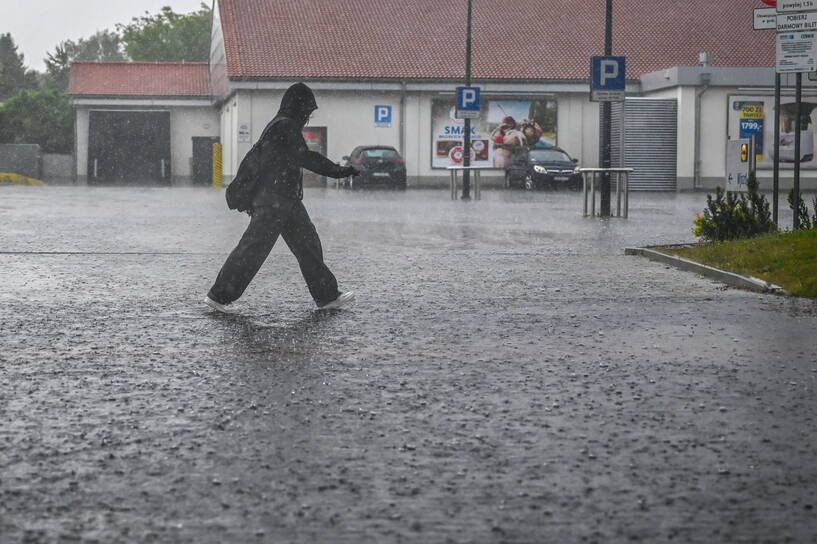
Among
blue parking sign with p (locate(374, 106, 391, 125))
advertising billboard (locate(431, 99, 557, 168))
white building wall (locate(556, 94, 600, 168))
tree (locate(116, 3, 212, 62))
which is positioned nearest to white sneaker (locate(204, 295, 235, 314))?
blue parking sign with p (locate(374, 106, 391, 125))

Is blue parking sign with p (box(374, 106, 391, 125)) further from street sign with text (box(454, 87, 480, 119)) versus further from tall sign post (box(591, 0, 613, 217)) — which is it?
tall sign post (box(591, 0, 613, 217))

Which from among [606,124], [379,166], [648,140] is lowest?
[379,166]

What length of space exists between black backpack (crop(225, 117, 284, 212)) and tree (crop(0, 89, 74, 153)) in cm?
6628

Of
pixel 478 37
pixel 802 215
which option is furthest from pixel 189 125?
pixel 802 215

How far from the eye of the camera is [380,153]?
47938 mm

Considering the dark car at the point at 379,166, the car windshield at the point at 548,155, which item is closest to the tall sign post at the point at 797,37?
the dark car at the point at 379,166

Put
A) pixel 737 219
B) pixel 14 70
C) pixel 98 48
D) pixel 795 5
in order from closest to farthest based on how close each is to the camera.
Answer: pixel 795 5 → pixel 737 219 → pixel 14 70 → pixel 98 48

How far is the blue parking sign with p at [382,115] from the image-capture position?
51969 millimetres

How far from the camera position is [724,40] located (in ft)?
181

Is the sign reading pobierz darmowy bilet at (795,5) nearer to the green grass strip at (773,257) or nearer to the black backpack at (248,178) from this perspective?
the green grass strip at (773,257)

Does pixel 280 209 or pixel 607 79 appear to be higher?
pixel 607 79

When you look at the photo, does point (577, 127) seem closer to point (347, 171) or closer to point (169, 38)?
point (347, 171)

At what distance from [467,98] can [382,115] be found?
16.0 m

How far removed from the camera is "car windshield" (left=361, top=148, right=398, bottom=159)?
1870 inches
